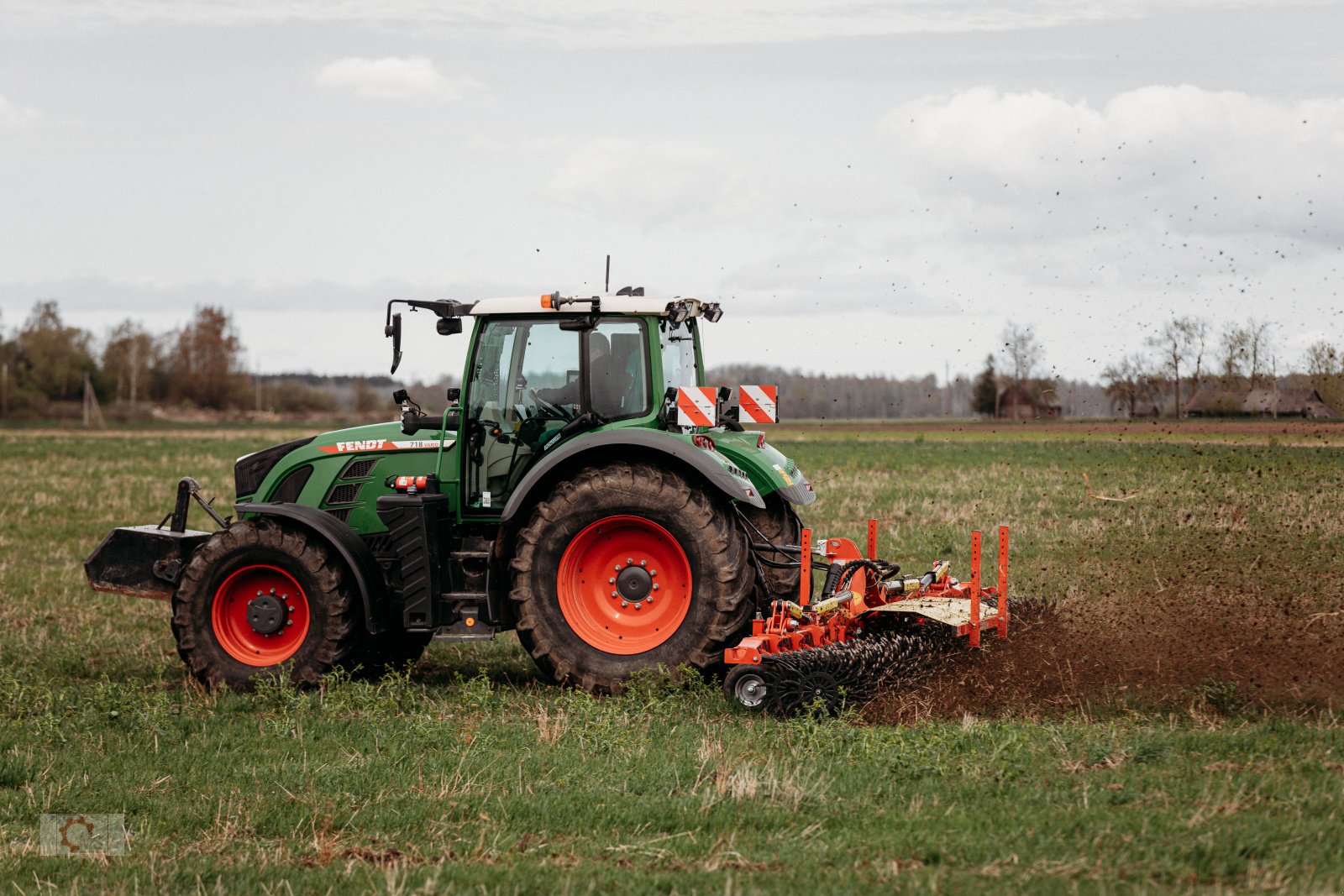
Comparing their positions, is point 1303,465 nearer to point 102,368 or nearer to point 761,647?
point 761,647

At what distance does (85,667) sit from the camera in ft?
33.1

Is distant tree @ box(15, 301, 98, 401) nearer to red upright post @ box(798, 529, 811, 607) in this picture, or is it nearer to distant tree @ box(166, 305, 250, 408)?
distant tree @ box(166, 305, 250, 408)

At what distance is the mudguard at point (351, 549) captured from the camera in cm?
880

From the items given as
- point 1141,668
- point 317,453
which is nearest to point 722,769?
point 1141,668

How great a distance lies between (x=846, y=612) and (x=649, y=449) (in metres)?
1.68

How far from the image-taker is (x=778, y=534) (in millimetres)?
9195

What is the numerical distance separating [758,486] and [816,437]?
38578 millimetres

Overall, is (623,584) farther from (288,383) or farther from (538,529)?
(288,383)

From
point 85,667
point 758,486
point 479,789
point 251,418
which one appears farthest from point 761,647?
point 251,418

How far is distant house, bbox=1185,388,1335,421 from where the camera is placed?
14.8 meters

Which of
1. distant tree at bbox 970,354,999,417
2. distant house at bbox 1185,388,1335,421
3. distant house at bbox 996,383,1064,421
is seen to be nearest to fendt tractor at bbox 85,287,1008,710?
distant house at bbox 996,383,1064,421

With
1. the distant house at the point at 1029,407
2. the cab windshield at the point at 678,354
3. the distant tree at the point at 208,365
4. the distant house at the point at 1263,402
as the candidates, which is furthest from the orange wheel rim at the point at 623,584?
the distant tree at the point at 208,365

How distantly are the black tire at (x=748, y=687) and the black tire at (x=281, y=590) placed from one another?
2809 millimetres

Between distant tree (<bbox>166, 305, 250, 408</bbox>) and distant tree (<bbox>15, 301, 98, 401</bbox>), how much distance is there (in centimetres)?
788
